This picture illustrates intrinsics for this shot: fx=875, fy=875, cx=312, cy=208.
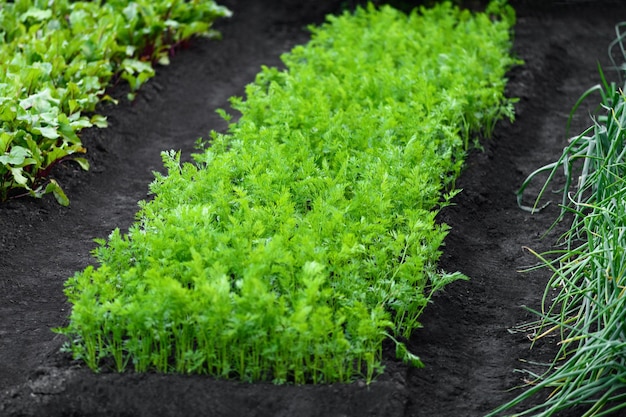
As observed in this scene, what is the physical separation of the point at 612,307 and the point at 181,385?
1831 millimetres

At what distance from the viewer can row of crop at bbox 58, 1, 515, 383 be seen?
3.64 metres

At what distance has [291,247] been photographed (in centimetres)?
407

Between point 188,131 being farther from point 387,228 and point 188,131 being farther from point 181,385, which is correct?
point 181,385

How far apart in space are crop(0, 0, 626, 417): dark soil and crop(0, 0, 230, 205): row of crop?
0.20 metres

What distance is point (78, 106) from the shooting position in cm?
598

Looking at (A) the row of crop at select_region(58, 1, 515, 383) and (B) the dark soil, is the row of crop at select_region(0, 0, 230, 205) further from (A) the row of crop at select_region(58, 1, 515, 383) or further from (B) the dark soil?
(A) the row of crop at select_region(58, 1, 515, 383)

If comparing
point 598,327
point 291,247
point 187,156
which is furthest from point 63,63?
point 598,327

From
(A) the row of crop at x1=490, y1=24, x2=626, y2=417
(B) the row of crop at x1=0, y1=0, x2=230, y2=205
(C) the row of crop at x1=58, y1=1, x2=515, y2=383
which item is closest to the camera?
(A) the row of crop at x1=490, y1=24, x2=626, y2=417

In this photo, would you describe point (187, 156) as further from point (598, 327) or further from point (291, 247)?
point (598, 327)

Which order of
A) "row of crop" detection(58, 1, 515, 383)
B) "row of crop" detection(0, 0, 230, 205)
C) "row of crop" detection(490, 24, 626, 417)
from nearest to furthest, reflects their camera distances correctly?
"row of crop" detection(490, 24, 626, 417), "row of crop" detection(58, 1, 515, 383), "row of crop" detection(0, 0, 230, 205)

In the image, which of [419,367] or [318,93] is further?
[318,93]

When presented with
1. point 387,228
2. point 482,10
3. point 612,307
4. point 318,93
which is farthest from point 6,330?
point 482,10

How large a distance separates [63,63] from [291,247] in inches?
117

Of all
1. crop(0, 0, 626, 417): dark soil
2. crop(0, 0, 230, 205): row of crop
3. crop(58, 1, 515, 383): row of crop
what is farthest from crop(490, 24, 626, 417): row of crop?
crop(0, 0, 230, 205): row of crop
